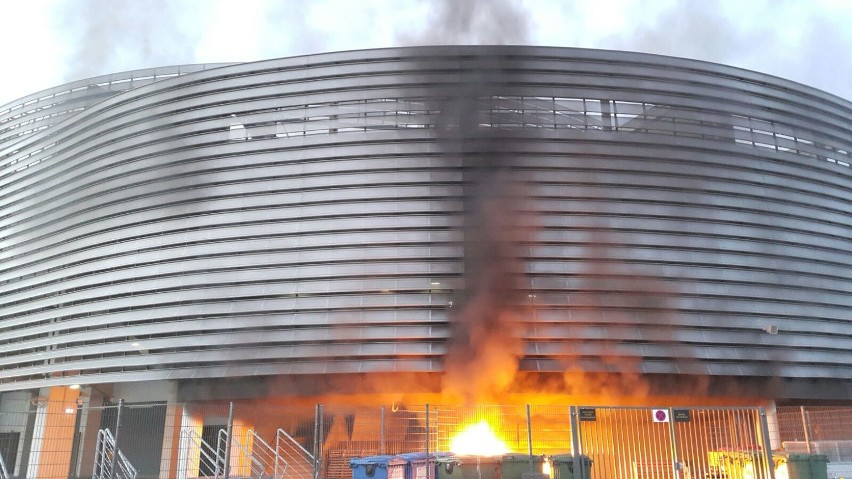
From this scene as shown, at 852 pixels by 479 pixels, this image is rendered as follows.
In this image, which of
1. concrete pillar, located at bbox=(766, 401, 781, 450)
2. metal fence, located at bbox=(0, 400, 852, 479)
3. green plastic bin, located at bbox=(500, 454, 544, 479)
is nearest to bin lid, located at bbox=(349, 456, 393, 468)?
metal fence, located at bbox=(0, 400, 852, 479)

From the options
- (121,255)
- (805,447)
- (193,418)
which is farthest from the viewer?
(121,255)

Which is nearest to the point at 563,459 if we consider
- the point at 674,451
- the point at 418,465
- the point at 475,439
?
the point at 674,451

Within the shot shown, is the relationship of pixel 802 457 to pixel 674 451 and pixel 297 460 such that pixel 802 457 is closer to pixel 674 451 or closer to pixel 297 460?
pixel 674 451

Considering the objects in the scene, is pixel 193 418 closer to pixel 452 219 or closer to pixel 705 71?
pixel 452 219

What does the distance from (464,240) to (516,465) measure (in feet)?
37.2

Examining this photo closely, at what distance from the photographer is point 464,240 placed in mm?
23609

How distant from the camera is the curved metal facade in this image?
76.4 feet

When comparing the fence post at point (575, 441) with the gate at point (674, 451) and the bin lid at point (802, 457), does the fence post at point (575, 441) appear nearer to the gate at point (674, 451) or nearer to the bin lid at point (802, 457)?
the gate at point (674, 451)

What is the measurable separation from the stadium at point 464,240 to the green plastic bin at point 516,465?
867 cm

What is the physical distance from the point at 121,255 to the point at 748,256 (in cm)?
2599

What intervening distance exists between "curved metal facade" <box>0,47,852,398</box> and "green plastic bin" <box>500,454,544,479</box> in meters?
9.00

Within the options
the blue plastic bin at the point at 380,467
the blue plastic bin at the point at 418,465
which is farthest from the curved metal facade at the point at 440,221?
the blue plastic bin at the point at 380,467

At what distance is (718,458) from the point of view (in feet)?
44.4

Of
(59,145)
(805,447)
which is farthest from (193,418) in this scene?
(805,447)
